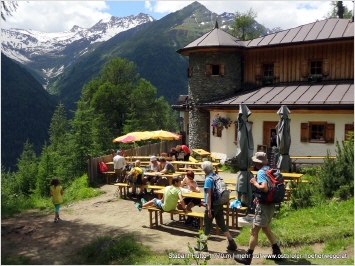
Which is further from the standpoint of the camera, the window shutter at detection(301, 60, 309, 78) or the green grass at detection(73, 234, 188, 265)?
the window shutter at detection(301, 60, 309, 78)

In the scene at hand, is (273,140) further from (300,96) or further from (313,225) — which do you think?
(313,225)

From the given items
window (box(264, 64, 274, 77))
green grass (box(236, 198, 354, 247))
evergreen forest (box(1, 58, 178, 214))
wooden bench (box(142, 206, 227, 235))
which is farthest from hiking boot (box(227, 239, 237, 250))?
evergreen forest (box(1, 58, 178, 214))

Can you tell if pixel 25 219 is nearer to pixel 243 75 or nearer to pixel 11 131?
pixel 243 75

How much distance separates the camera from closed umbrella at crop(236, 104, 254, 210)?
354 inches

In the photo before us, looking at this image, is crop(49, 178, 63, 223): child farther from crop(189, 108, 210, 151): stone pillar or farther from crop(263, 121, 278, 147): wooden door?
crop(189, 108, 210, 151): stone pillar

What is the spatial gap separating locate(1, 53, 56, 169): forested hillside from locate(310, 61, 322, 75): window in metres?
98.0

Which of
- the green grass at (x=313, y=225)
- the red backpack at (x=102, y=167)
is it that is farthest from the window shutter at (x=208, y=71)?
the green grass at (x=313, y=225)

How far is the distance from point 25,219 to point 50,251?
3878 millimetres

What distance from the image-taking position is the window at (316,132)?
17.0 meters

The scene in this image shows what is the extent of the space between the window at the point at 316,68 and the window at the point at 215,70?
493cm

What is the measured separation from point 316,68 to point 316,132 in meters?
4.46

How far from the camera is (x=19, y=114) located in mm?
110500

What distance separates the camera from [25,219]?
11.6 m

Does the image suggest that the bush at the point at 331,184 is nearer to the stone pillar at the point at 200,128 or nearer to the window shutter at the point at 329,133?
the window shutter at the point at 329,133
